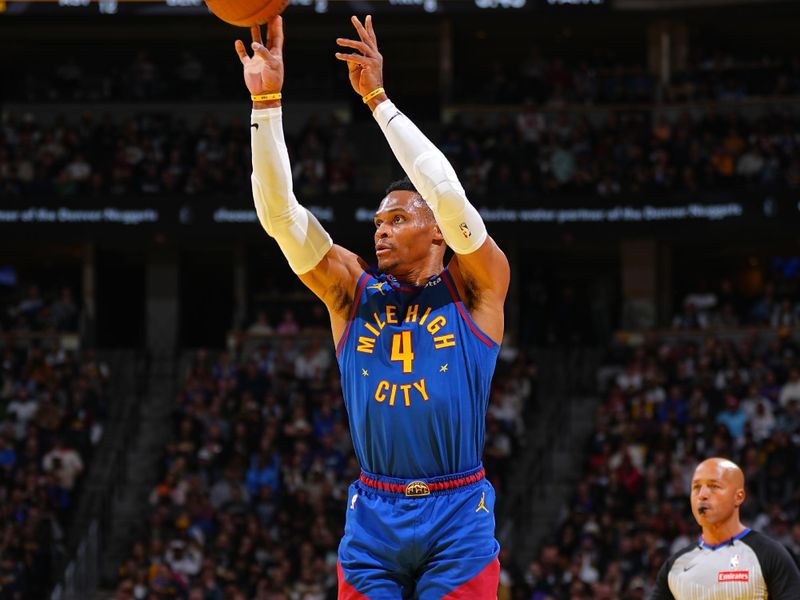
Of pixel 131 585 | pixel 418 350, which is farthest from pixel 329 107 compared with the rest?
pixel 418 350

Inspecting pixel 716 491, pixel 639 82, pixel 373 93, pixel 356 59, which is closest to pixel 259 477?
pixel 639 82

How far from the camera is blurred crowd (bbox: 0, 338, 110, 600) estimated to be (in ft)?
62.9

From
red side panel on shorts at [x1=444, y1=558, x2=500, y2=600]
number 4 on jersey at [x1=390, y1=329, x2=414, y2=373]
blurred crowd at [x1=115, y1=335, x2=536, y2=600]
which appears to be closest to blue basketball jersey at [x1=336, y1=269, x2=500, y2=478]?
number 4 on jersey at [x1=390, y1=329, x2=414, y2=373]

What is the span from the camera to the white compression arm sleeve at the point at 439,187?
17.4 feet

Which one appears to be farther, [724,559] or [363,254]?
[363,254]

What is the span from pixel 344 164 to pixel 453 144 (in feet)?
6.64

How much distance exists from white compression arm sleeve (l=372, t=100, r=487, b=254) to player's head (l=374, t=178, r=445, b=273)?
0.52ft

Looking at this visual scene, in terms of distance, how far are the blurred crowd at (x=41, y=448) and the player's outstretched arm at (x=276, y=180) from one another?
45.7 feet

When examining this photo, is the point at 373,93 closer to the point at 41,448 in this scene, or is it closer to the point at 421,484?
the point at 421,484

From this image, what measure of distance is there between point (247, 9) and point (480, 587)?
94.9 inches

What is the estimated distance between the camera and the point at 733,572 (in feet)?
25.5

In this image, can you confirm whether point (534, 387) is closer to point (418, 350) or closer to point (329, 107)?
point (329, 107)

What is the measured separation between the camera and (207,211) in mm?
25172

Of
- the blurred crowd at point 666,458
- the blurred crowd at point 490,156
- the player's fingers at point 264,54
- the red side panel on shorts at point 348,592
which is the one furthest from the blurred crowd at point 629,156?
the red side panel on shorts at point 348,592
